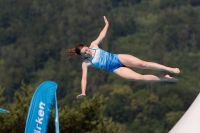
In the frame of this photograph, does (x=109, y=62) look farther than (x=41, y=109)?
No

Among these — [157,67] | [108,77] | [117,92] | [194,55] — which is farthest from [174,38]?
[157,67]

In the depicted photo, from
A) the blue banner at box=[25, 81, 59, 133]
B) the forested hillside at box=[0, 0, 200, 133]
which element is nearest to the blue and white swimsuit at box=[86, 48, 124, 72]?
the blue banner at box=[25, 81, 59, 133]

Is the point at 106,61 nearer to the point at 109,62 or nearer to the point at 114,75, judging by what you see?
the point at 109,62

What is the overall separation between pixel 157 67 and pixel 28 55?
163 meters

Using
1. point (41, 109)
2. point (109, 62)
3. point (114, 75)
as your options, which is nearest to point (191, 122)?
point (109, 62)

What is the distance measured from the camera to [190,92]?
459ft

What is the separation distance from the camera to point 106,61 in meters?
17.0

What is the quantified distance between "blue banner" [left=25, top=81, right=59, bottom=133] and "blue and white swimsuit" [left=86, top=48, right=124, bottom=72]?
5.69 ft

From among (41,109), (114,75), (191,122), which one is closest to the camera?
(191,122)

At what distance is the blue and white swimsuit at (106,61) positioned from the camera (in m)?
17.0

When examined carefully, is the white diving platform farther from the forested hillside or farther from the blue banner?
the forested hillside

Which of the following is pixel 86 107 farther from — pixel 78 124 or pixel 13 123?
pixel 13 123

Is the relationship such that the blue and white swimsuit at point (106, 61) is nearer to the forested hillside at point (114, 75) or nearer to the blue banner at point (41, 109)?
the blue banner at point (41, 109)

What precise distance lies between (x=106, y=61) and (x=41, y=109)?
230cm
